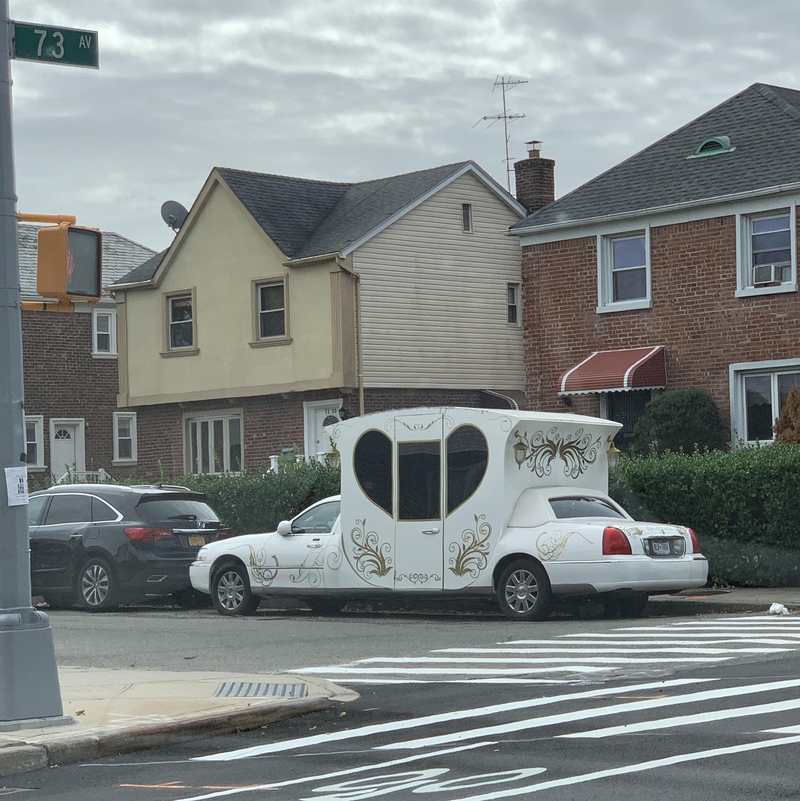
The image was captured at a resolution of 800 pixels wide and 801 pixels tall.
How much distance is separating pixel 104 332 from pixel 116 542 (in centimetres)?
2682

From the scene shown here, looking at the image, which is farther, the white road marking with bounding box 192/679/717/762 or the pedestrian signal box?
the pedestrian signal box

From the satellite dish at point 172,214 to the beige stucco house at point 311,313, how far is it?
9.15 ft

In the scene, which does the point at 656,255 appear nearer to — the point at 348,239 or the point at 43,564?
the point at 348,239

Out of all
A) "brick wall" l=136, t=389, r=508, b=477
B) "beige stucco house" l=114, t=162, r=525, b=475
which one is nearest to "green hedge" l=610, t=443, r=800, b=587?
"brick wall" l=136, t=389, r=508, b=477

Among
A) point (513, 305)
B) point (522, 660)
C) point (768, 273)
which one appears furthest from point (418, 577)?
point (513, 305)

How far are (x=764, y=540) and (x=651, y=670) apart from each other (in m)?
7.77

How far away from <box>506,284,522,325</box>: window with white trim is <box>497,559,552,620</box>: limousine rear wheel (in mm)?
20134

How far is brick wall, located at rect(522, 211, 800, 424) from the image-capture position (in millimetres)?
27484

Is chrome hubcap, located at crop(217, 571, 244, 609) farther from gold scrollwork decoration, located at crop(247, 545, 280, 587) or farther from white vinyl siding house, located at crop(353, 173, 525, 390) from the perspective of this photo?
white vinyl siding house, located at crop(353, 173, 525, 390)

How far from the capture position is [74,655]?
15.0 metres

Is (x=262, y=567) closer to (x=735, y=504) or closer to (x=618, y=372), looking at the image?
(x=735, y=504)

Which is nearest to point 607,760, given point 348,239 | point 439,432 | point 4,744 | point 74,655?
point 4,744

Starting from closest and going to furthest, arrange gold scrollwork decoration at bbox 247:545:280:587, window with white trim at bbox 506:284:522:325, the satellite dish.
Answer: gold scrollwork decoration at bbox 247:545:280:587 < window with white trim at bbox 506:284:522:325 < the satellite dish

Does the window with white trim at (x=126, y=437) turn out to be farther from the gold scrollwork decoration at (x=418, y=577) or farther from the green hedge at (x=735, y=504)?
the gold scrollwork decoration at (x=418, y=577)
